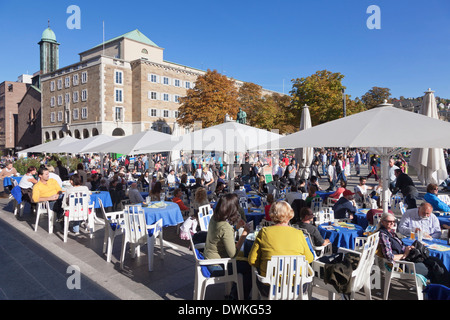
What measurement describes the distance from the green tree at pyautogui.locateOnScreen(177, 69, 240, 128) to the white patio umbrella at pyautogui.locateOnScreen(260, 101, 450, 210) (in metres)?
30.2

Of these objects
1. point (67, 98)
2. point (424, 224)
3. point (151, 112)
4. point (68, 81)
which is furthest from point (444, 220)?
point (68, 81)

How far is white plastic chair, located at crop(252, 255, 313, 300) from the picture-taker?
304 cm

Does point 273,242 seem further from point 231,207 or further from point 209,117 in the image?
point 209,117

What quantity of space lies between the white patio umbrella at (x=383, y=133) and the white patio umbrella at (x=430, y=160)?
311 centimetres

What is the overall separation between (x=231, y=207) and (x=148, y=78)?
44.0 meters

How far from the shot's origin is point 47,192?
761cm

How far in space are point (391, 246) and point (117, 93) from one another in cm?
4494

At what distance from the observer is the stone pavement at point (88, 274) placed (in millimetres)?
4141

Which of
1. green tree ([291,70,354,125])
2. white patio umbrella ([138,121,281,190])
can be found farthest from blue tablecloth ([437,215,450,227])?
green tree ([291,70,354,125])

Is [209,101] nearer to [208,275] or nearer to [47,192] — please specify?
[47,192]

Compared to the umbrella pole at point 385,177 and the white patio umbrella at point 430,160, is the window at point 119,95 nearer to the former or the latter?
the white patio umbrella at point 430,160

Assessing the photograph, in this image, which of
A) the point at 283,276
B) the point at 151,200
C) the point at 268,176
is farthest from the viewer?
the point at 268,176
